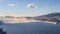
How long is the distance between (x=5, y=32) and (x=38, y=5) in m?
0.74

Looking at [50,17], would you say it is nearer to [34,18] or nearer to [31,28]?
[34,18]

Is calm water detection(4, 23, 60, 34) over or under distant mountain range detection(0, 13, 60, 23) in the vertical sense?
under

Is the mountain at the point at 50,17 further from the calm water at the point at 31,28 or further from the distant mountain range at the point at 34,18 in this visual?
the calm water at the point at 31,28

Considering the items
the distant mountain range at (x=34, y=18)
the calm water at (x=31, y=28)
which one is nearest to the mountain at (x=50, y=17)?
the distant mountain range at (x=34, y=18)

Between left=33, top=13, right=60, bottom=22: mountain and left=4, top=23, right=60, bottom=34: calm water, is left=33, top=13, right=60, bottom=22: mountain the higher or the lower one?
the higher one

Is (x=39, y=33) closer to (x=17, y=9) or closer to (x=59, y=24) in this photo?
(x=59, y=24)

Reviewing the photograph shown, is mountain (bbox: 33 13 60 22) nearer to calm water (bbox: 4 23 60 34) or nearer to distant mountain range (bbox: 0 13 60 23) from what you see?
distant mountain range (bbox: 0 13 60 23)

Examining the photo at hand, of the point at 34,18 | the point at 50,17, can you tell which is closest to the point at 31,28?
the point at 34,18

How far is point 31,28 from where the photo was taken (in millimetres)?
2697

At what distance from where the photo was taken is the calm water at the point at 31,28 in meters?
2.66

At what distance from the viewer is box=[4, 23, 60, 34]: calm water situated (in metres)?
2.66

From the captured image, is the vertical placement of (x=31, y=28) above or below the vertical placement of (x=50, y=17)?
below

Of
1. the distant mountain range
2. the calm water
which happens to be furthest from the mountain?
the calm water

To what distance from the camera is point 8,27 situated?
2.65 meters
